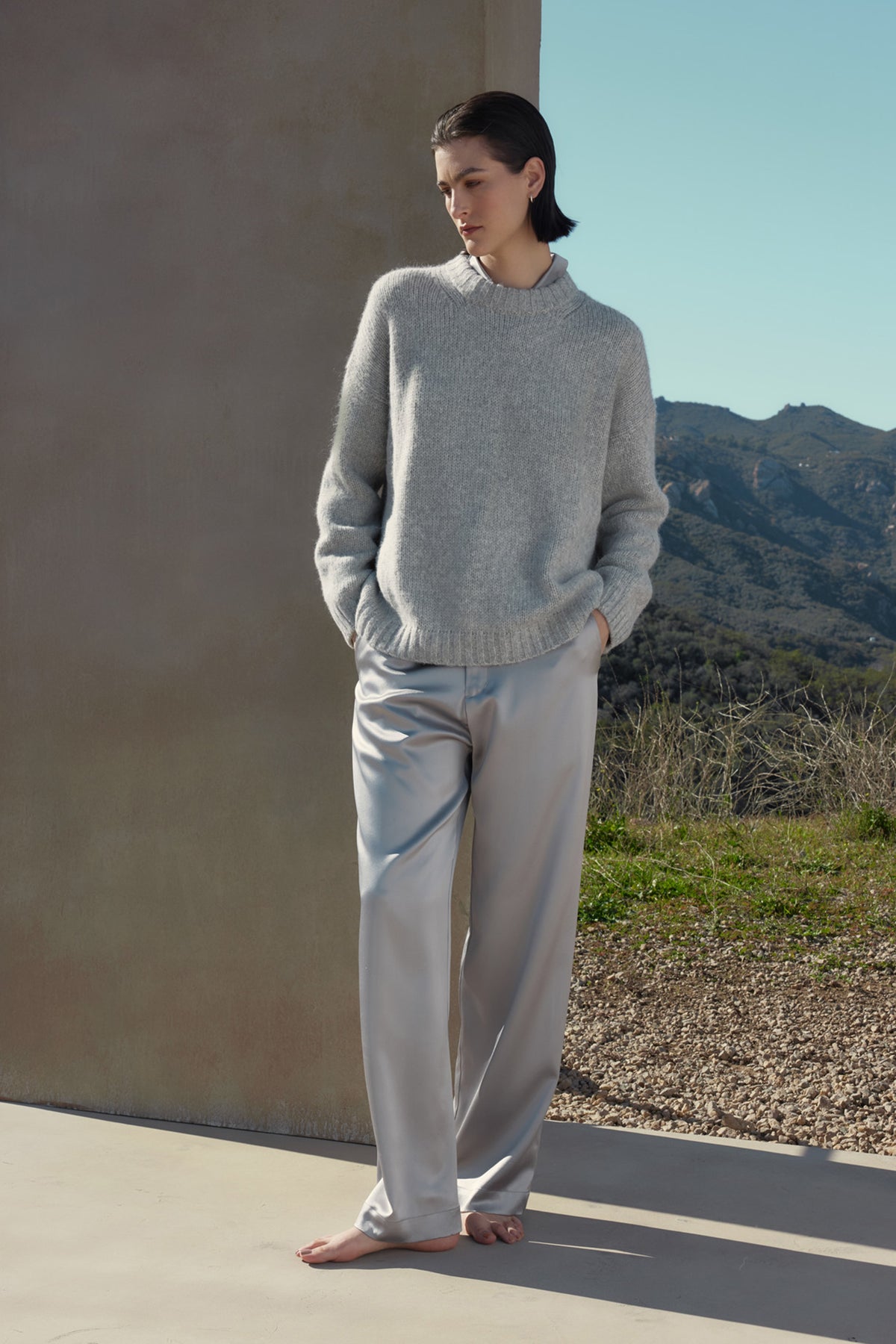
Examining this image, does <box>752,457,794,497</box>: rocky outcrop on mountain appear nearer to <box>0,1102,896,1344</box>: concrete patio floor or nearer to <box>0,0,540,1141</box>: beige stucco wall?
<box>0,0,540,1141</box>: beige stucco wall

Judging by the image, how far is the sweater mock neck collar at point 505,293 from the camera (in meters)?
1.85

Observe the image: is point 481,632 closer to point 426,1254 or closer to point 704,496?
point 426,1254

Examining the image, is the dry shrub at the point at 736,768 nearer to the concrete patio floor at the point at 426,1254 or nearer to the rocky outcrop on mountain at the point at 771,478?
the concrete patio floor at the point at 426,1254

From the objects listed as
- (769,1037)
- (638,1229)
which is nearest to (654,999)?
(769,1037)

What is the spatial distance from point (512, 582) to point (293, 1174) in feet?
3.63

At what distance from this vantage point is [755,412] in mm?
26594

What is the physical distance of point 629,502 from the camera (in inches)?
78.0

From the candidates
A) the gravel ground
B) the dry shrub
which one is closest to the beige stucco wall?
the gravel ground

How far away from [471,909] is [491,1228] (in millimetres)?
466

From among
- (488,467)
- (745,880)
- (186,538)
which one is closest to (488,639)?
(488,467)

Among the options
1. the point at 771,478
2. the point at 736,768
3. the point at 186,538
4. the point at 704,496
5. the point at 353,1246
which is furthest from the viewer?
the point at 771,478

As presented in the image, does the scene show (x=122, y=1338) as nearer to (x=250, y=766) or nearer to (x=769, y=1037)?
(x=250, y=766)

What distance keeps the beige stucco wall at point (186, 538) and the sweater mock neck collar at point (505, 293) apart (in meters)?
0.33

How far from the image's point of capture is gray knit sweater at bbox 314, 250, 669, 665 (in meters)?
1.81
